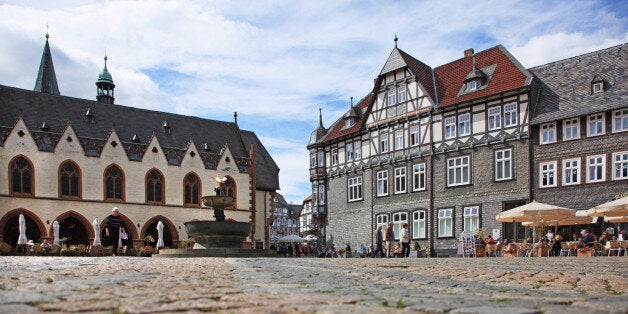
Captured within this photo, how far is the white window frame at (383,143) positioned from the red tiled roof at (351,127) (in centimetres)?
230

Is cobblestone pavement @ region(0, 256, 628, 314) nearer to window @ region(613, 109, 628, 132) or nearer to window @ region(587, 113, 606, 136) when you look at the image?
window @ region(613, 109, 628, 132)

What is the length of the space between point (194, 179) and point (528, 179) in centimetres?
2597

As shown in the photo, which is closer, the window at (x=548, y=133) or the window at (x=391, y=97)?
the window at (x=548, y=133)

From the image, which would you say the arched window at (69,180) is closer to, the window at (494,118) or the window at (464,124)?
the window at (464,124)

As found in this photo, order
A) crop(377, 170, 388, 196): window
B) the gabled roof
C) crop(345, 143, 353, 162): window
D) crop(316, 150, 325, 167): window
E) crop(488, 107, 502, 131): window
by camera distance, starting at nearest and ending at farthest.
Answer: the gabled roof → crop(488, 107, 502, 131): window → crop(377, 170, 388, 196): window → crop(345, 143, 353, 162): window → crop(316, 150, 325, 167): window

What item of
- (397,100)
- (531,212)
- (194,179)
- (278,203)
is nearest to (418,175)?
(397,100)

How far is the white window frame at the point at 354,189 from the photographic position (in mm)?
45844

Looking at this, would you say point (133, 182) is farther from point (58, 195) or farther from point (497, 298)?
point (497, 298)

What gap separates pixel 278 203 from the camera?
14100 cm

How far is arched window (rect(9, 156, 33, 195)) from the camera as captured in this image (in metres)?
42.0

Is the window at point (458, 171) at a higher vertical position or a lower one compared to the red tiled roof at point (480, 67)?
lower

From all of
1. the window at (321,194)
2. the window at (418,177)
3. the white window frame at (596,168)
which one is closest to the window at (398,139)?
the window at (418,177)

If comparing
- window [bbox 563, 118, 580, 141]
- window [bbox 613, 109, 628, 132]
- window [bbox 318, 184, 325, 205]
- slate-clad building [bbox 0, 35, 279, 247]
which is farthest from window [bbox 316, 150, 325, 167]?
window [bbox 613, 109, 628, 132]

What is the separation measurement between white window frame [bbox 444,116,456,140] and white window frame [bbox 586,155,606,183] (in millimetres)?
8648
